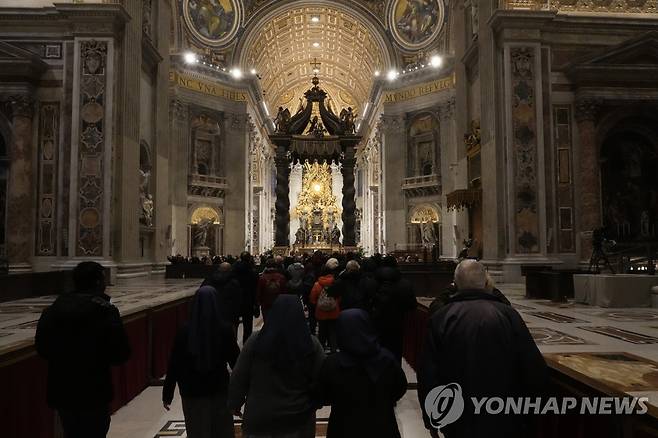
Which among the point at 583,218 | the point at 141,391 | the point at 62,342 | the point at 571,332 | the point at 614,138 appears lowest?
the point at 141,391

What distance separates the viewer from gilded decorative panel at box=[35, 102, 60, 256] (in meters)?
13.1

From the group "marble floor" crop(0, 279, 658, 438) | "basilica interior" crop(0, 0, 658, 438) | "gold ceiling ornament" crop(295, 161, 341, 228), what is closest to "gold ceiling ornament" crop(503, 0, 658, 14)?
"basilica interior" crop(0, 0, 658, 438)

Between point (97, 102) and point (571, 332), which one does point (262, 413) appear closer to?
point (571, 332)

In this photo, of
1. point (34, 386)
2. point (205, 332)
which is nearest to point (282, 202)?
point (34, 386)

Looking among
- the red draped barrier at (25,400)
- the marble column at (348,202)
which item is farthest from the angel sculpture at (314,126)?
the red draped barrier at (25,400)

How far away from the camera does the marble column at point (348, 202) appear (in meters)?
21.0

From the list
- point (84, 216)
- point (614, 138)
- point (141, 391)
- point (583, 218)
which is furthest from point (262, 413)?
point (614, 138)

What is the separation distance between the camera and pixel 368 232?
38969 millimetres

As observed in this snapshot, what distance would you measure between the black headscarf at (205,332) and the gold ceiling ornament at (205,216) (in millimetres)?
26153

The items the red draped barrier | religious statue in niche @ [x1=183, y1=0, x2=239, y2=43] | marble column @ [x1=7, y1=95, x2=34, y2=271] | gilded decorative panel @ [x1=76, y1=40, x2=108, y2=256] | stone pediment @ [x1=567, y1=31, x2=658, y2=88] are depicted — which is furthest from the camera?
religious statue in niche @ [x1=183, y1=0, x2=239, y2=43]

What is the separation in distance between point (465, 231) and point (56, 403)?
1610cm

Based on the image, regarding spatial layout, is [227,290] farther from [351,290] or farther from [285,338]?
[285,338]

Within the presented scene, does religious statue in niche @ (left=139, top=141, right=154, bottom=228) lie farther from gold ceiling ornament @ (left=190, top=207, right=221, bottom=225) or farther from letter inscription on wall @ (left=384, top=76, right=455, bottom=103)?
letter inscription on wall @ (left=384, top=76, right=455, bottom=103)

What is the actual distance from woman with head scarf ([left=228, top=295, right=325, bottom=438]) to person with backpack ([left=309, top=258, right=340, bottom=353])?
2.89 meters
